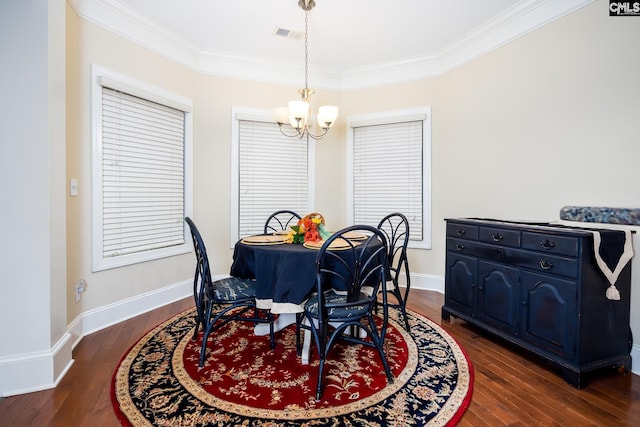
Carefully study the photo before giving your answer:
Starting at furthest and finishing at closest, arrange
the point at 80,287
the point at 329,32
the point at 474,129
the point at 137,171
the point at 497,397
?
the point at 474,129, the point at 329,32, the point at 137,171, the point at 80,287, the point at 497,397

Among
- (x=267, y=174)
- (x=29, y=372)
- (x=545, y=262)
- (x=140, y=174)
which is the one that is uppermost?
(x=267, y=174)

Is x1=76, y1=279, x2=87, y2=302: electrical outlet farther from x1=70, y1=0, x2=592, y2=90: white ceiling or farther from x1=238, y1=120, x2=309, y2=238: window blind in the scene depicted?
x1=70, y1=0, x2=592, y2=90: white ceiling

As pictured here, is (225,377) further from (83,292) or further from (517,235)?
(517,235)

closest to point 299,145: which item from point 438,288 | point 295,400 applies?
point 438,288

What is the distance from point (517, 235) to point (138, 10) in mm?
3785

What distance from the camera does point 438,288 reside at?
3863 millimetres

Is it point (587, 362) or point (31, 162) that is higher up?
point (31, 162)

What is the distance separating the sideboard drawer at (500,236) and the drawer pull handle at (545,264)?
0.64 feet

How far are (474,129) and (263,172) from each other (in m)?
2.56

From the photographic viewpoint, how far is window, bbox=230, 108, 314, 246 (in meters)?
3.94

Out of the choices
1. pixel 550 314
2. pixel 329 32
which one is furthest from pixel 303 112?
pixel 550 314

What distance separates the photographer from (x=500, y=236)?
2400 mm

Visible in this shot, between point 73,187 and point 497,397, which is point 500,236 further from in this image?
point 73,187

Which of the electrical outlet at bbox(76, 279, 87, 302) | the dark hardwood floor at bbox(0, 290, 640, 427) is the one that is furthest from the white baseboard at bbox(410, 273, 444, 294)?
the electrical outlet at bbox(76, 279, 87, 302)
